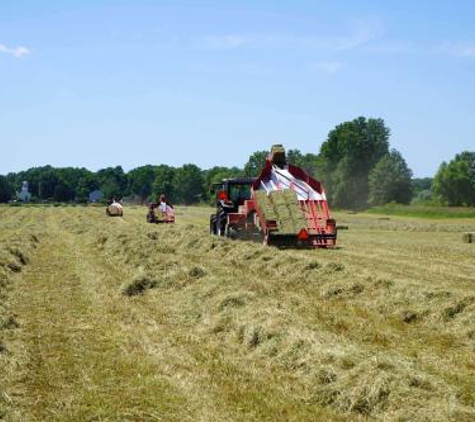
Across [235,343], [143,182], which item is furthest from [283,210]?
[143,182]

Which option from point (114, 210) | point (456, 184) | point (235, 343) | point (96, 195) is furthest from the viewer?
point (96, 195)

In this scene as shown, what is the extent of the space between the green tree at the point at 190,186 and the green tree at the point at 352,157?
34.9 meters

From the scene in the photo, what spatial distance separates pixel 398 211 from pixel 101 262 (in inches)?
2284

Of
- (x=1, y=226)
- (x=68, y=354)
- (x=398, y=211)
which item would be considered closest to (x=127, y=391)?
(x=68, y=354)

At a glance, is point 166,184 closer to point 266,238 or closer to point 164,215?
point 164,215

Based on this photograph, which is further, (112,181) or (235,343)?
(112,181)

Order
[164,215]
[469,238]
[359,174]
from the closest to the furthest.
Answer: [469,238] → [164,215] → [359,174]

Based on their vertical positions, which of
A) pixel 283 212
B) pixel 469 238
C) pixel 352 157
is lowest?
pixel 469 238

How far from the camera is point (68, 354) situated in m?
7.63

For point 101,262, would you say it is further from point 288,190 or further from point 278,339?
point 278,339

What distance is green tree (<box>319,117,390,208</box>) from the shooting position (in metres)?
94.1

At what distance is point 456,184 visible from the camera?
338 ft

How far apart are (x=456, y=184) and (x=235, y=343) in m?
Result: 100

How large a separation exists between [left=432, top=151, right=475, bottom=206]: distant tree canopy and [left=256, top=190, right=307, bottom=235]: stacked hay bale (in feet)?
283
